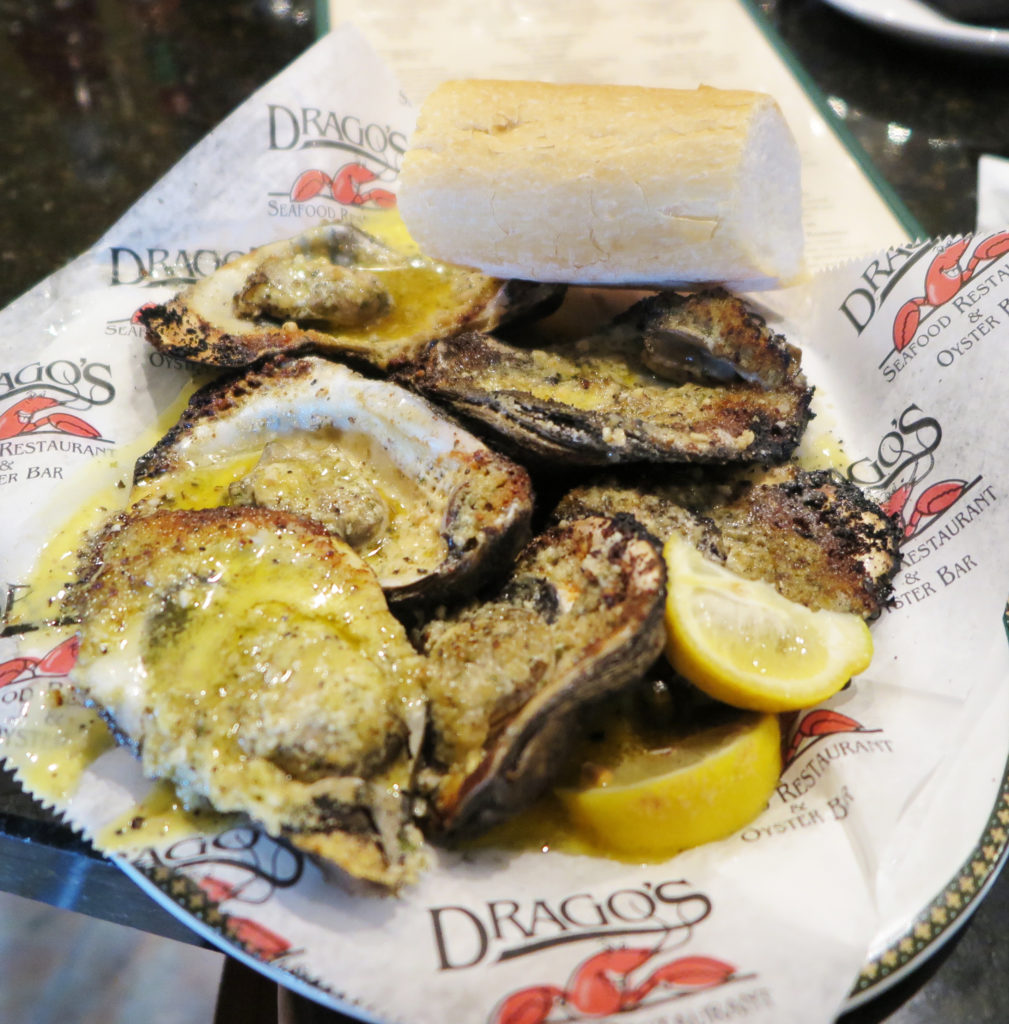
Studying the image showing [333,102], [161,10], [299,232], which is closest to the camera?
[299,232]

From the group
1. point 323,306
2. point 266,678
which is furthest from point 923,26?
point 266,678

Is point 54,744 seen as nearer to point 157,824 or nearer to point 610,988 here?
point 157,824

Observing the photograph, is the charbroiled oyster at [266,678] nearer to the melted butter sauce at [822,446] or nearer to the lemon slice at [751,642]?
the lemon slice at [751,642]

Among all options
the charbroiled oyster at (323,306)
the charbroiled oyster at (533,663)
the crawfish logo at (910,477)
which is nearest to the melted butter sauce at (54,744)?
the charbroiled oyster at (533,663)

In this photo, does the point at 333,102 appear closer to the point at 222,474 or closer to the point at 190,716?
the point at 222,474

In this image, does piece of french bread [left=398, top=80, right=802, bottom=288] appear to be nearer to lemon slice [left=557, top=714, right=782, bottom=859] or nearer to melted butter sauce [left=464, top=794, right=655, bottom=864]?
lemon slice [left=557, top=714, right=782, bottom=859]

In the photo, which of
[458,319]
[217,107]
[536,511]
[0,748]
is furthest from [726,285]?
[217,107]

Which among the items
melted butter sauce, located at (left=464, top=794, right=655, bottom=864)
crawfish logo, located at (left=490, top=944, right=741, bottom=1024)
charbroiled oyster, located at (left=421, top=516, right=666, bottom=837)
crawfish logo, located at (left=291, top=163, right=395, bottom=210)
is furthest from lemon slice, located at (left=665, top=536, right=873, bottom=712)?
crawfish logo, located at (left=291, top=163, right=395, bottom=210)
